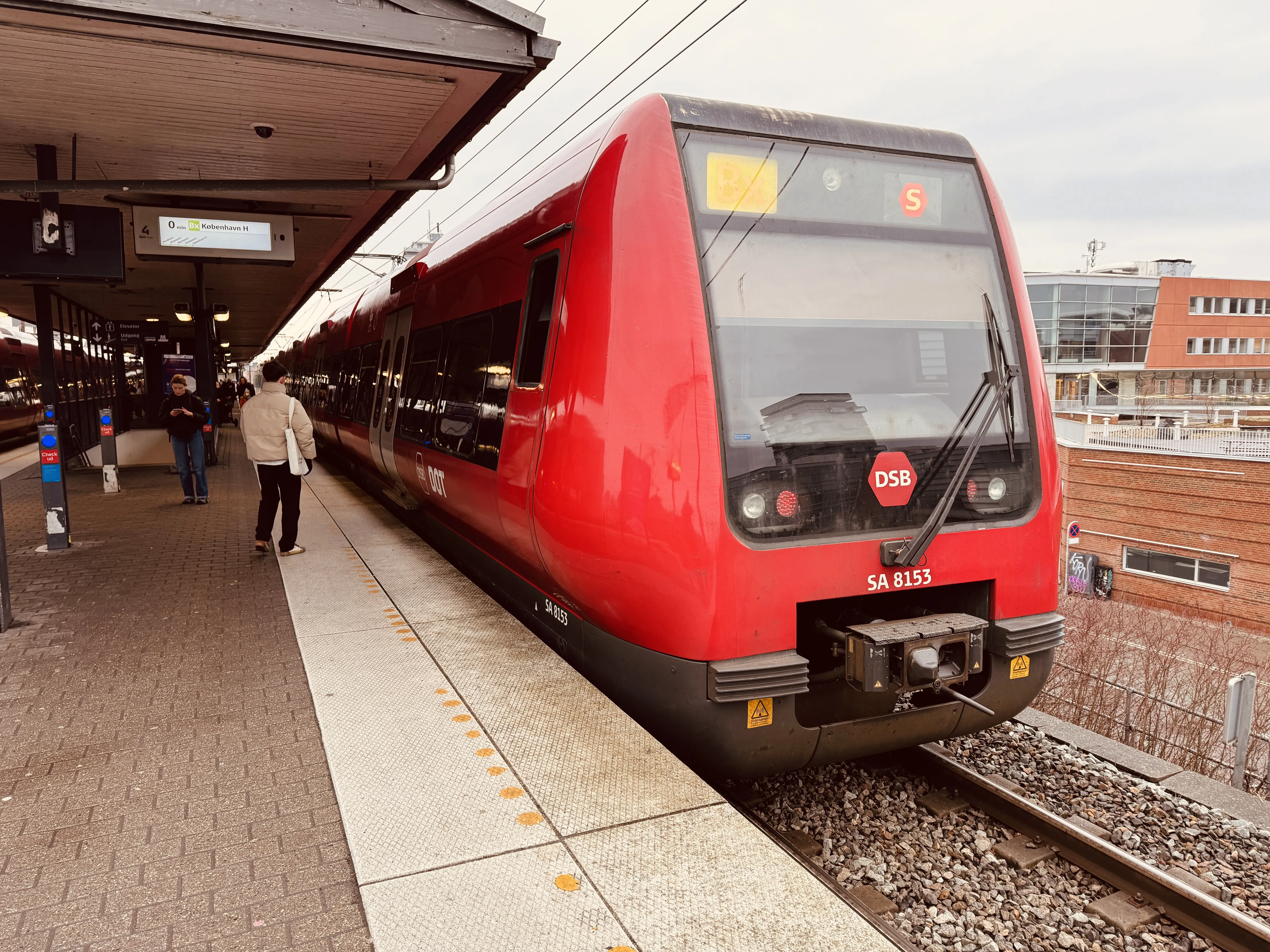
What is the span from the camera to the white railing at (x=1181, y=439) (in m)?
27.0

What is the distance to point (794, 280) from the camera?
3.62 meters

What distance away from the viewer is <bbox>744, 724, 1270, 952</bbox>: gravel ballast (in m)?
Answer: 3.13

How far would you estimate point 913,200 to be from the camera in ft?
12.8

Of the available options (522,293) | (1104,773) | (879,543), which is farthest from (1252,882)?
(522,293)

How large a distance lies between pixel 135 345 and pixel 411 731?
18821mm

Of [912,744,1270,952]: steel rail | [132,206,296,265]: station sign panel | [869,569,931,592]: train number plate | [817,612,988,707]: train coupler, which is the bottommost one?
[912,744,1270,952]: steel rail

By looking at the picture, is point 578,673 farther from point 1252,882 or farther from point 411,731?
point 1252,882

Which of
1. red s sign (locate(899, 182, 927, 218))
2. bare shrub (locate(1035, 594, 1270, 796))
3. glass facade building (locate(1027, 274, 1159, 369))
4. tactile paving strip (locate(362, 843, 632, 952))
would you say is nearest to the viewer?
tactile paving strip (locate(362, 843, 632, 952))

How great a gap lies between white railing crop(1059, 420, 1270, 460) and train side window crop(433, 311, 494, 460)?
96.3 feet

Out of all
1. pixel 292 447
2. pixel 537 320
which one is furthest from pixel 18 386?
pixel 537 320

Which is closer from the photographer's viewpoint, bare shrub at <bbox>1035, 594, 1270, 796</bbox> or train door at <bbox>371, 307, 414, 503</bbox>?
train door at <bbox>371, 307, 414, 503</bbox>

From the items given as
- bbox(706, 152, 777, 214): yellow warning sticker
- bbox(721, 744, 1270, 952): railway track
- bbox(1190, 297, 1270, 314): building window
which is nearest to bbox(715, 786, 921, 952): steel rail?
bbox(721, 744, 1270, 952): railway track

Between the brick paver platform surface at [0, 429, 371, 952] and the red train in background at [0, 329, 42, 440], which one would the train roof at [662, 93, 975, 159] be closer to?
the brick paver platform surface at [0, 429, 371, 952]

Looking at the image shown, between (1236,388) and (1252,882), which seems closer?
(1252,882)
